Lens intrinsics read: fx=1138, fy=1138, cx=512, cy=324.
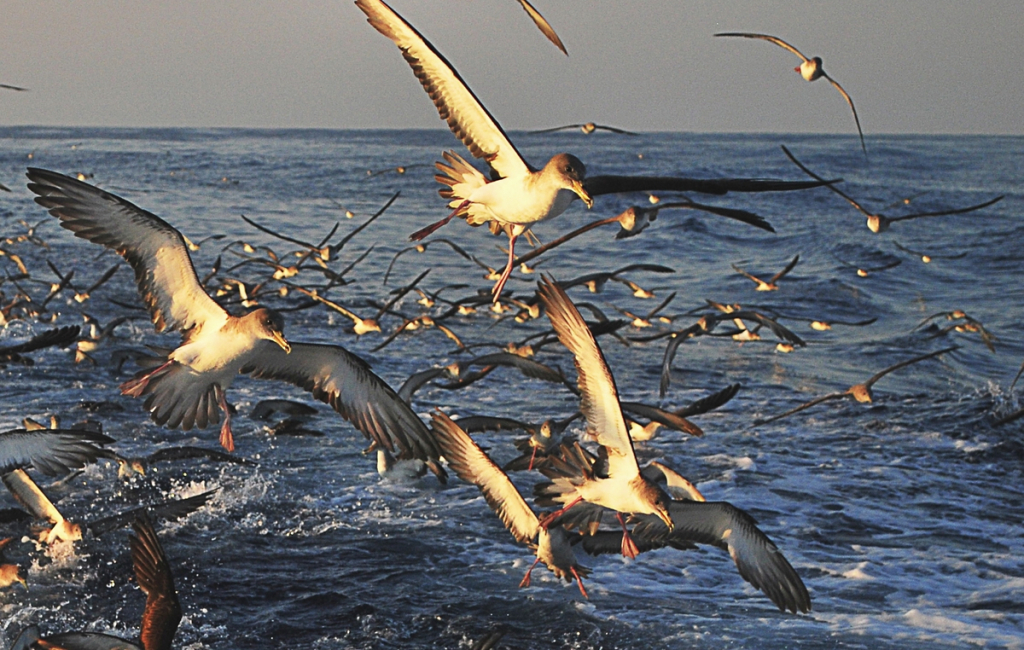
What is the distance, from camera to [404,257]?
28453mm

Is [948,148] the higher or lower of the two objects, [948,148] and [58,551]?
the higher

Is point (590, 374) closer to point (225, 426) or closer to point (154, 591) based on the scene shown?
point (225, 426)

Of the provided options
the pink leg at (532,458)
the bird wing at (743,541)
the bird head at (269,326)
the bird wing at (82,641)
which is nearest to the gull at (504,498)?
the bird wing at (743,541)

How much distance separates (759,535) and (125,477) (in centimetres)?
624

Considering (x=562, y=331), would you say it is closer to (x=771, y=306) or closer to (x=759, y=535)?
(x=759, y=535)

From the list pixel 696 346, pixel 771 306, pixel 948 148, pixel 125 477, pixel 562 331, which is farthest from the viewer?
pixel 948 148

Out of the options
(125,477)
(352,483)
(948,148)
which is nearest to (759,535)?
(352,483)

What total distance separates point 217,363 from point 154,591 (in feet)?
4.89

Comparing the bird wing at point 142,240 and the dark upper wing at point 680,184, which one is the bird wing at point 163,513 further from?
the dark upper wing at point 680,184

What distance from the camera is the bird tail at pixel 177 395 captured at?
6520 millimetres

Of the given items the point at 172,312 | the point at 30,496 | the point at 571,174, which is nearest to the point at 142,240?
the point at 172,312

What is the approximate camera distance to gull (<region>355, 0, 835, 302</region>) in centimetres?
602

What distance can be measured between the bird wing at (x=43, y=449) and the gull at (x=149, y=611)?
1.69m

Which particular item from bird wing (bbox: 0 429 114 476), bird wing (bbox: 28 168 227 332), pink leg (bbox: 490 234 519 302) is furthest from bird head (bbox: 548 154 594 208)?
bird wing (bbox: 0 429 114 476)
